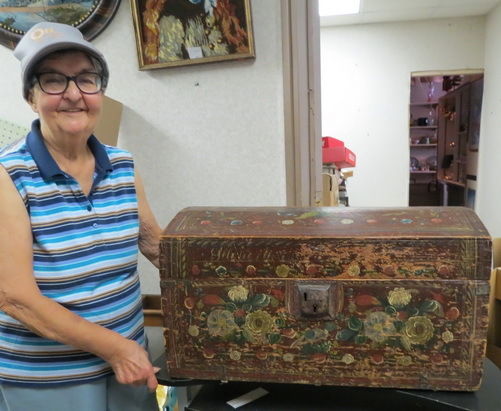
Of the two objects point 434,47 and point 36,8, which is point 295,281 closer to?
point 36,8

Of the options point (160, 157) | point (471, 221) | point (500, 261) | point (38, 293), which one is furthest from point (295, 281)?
point (160, 157)

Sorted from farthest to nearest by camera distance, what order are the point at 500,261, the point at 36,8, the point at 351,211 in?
the point at 36,8, the point at 500,261, the point at 351,211

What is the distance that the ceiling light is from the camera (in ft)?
10.5

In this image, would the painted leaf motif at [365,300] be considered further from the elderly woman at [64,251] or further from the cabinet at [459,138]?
the cabinet at [459,138]

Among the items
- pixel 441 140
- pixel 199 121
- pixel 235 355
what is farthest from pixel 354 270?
pixel 441 140

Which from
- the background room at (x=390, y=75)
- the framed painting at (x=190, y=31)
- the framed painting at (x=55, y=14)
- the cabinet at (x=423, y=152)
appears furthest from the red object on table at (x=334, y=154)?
the cabinet at (x=423, y=152)

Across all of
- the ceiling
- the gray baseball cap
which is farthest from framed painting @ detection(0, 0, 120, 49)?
the ceiling

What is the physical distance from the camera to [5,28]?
1.45 metres

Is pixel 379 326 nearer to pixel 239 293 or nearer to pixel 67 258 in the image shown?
pixel 239 293

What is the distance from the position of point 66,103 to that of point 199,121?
0.68 meters

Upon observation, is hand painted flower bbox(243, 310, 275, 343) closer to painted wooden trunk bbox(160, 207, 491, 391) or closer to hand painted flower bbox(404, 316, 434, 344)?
painted wooden trunk bbox(160, 207, 491, 391)

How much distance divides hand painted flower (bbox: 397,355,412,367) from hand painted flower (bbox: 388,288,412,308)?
0.30 ft

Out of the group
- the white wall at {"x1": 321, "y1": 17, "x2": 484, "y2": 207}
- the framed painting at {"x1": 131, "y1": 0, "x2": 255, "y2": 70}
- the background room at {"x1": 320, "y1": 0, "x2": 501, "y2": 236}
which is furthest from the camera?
the white wall at {"x1": 321, "y1": 17, "x2": 484, "y2": 207}

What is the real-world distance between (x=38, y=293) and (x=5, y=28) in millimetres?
1154
